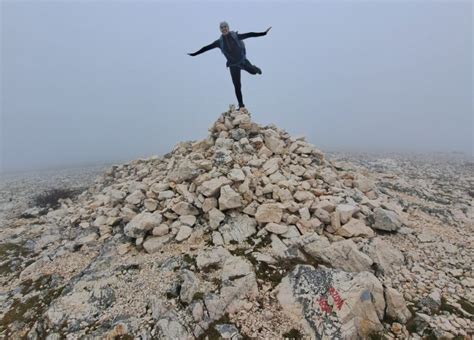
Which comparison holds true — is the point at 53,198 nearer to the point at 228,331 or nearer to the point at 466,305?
the point at 228,331

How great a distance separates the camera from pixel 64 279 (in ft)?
22.5

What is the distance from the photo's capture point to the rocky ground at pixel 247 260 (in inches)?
187

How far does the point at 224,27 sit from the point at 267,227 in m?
7.63

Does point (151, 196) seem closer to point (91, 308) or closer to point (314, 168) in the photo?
point (91, 308)

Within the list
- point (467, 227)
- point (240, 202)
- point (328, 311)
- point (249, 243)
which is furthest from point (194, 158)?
point (467, 227)

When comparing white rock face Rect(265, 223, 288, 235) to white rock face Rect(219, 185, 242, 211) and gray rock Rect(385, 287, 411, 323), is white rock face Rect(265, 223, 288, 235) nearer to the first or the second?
white rock face Rect(219, 185, 242, 211)

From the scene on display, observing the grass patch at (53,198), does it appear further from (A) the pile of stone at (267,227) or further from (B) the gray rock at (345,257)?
(B) the gray rock at (345,257)

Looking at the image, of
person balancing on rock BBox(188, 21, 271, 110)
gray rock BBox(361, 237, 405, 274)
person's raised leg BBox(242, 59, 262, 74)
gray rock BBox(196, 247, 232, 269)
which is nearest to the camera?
gray rock BBox(361, 237, 405, 274)

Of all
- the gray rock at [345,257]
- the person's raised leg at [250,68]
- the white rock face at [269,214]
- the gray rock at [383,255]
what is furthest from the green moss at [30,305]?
the person's raised leg at [250,68]

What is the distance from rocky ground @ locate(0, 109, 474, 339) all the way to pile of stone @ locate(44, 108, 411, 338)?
0.03 metres

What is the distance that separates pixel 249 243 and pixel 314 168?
4552 mm

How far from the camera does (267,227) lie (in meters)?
6.78

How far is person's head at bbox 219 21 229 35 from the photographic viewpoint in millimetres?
9520

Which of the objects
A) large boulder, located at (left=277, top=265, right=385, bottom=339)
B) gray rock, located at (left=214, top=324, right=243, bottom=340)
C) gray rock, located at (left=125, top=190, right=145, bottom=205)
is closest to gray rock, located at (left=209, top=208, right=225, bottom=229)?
large boulder, located at (left=277, top=265, right=385, bottom=339)
